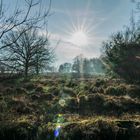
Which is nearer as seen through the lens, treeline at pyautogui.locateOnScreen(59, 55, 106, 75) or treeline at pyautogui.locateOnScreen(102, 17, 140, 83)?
treeline at pyautogui.locateOnScreen(102, 17, 140, 83)

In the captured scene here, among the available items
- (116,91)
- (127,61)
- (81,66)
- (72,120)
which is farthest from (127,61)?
(81,66)

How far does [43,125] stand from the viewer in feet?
22.6

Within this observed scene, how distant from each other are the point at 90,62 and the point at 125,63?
65732 mm

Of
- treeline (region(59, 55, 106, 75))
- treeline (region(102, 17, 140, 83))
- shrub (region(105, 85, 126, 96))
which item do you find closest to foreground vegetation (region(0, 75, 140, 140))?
shrub (region(105, 85, 126, 96))

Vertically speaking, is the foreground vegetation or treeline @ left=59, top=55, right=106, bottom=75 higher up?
treeline @ left=59, top=55, right=106, bottom=75

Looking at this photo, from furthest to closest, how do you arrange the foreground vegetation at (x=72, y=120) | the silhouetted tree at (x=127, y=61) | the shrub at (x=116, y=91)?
the silhouetted tree at (x=127, y=61)
the shrub at (x=116, y=91)
the foreground vegetation at (x=72, y=120)

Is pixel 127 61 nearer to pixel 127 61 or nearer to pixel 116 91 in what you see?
pixel 127 61

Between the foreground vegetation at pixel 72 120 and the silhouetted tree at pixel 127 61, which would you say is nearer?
the foreground vegetation at pixel 72 120

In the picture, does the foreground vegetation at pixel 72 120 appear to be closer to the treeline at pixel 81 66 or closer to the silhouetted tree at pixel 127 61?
the silhouetted tree at pixel 127 61

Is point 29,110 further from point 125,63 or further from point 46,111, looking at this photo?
point 125,63

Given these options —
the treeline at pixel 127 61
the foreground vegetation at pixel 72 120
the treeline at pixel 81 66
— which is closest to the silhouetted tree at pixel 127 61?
the treeline at pixel 127 61

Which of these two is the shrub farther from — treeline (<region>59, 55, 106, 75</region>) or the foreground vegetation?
treeline (<region>59, 55, 106, 75</region>)

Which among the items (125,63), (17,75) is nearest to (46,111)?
(17,75)

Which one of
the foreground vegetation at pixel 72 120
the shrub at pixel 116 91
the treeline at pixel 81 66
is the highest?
the treeline at pixel 81 66
